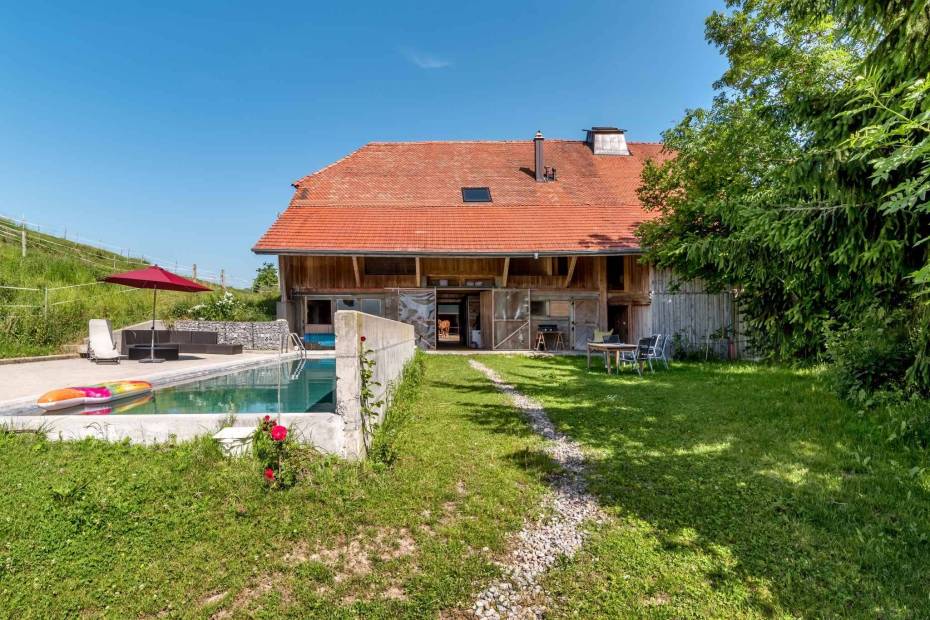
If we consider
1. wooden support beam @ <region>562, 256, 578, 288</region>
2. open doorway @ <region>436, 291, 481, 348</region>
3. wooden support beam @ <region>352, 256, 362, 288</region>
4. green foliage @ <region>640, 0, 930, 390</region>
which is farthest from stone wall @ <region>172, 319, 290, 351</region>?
green foliage @ <region>640, 0, 930, 390</region>

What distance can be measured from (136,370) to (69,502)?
7.34m

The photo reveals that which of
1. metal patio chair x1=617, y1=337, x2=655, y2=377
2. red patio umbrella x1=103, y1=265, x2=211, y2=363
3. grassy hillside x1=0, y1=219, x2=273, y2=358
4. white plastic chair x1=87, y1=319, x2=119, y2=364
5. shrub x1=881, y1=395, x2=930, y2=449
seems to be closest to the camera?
shrub x1=881, y1=395, x2=930, y2=449

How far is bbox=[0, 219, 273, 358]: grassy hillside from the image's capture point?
11336 mm

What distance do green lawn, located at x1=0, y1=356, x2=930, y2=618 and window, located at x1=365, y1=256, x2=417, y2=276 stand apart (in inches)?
460

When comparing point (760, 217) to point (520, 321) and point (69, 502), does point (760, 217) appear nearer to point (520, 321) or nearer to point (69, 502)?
point (69, 502)

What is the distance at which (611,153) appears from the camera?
21406 millimetres

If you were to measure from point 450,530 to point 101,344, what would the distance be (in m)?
11.9

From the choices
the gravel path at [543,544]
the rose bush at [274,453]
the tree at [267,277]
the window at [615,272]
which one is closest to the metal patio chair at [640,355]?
the window at [615,272]

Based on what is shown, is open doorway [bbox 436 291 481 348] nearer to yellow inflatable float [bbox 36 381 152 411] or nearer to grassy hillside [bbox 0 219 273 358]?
grassy hillside [bbox 0 219 273 358]

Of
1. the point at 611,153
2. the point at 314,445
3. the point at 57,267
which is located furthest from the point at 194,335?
the point at 611,153

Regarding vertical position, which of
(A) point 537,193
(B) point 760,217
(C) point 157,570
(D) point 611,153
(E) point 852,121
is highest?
(D) point 611,153

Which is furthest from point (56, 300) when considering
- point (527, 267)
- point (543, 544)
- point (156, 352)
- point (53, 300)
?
point (543, 544)

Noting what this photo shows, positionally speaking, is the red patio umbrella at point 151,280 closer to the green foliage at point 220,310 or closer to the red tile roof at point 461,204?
the red tile roof at point 461,204

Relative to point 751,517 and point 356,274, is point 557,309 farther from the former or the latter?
point 751,517
